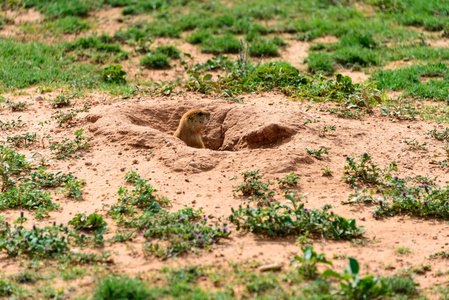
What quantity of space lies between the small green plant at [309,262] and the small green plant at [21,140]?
12.7 ft

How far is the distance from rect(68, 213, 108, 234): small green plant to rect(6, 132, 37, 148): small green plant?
2141 millimetres

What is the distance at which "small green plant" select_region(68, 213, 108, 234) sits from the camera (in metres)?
4.58

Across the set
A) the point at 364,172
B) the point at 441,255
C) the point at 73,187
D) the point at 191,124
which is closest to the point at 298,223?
the point at 441,255

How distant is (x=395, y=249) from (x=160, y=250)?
6.23 ft

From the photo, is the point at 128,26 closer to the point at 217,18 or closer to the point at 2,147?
the point at 217,18

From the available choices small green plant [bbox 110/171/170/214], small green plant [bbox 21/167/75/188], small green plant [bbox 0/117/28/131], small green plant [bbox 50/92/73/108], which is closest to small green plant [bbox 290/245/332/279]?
small green plant [bbox 110/171/170/214]

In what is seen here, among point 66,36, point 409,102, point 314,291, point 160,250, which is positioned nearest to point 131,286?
point 160,250

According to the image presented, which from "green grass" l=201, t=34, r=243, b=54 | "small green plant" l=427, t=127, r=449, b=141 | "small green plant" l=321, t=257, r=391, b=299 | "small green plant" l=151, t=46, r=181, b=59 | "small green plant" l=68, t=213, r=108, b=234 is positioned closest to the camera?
"small green plant" l=321, t=257, r=391, b=299

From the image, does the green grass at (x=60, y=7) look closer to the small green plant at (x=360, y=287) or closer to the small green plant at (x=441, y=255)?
the small green plant at (x=441, y=255)

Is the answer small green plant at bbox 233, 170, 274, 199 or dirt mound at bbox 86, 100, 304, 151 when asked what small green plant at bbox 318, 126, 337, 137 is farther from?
small green plant at bbox 233, 170, 274, 199

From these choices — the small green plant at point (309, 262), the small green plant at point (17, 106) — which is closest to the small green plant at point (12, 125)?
the small green plant at point (17, 106)

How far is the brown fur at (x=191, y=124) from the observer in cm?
693

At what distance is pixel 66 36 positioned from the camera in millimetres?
11023

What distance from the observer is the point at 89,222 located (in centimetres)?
458
